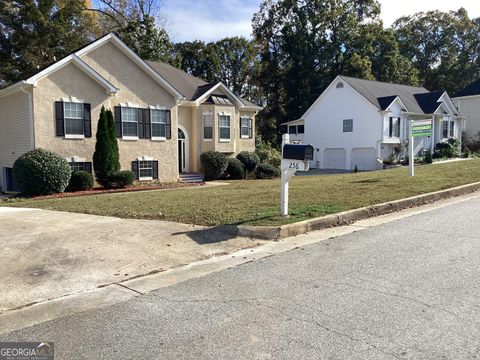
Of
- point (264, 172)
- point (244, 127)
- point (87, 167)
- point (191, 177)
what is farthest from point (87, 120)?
point (244, 127)

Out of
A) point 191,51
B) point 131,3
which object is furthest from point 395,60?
point 131,3

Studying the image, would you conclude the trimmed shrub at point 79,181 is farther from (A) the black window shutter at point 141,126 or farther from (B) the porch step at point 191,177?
(B) the porch step at point 191,177

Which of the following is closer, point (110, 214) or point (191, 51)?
point (110, 214)

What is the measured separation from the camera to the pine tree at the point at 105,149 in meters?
18.7

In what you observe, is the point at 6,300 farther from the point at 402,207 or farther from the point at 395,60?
the point at 395,60

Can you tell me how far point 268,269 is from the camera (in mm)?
5762

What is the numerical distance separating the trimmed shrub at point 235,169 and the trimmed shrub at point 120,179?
6788 mm

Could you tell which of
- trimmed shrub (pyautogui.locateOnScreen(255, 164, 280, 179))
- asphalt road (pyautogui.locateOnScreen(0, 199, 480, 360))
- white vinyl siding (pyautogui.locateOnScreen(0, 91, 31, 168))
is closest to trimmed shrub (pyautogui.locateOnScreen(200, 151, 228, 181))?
trimmed shrub (pyautogui.locateOnScreen(255, 164, 280, 179))

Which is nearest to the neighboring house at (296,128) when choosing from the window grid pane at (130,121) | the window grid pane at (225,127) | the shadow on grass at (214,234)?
the window grid pane at (225,127)

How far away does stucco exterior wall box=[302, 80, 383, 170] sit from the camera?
3462 centimetres

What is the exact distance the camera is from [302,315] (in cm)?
423

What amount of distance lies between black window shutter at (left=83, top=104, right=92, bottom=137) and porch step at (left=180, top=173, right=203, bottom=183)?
18.9 ft

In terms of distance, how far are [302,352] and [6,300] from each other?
3530 mm

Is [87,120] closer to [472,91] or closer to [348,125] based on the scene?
[348,125]
